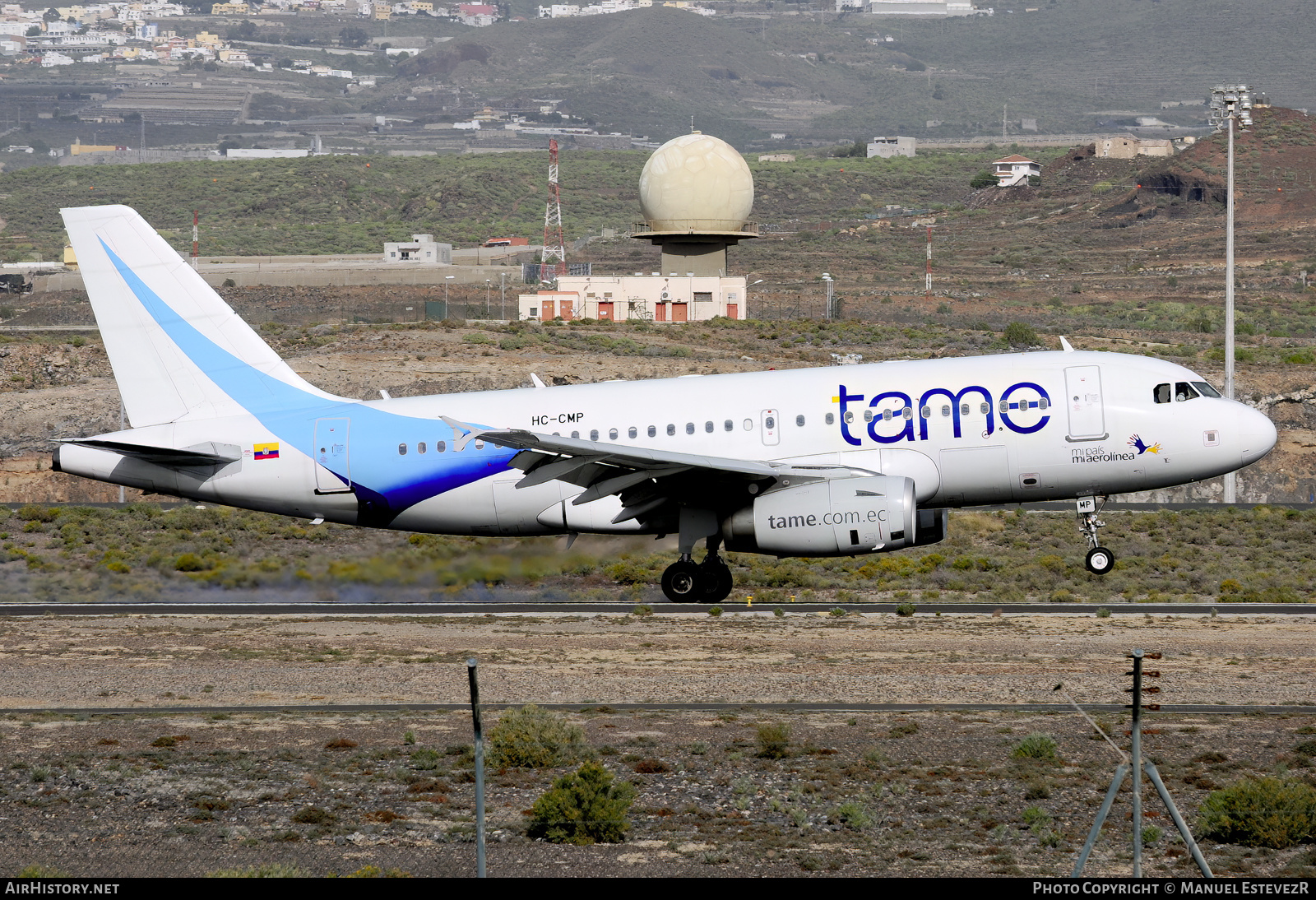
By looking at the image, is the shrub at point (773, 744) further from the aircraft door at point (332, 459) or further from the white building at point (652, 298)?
the white building at point (652, 298)

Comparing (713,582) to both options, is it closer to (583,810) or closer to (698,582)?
(698,582)

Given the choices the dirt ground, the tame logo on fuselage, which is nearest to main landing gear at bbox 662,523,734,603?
the dirt ground

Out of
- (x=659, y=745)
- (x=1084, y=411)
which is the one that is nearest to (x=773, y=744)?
(x=659, y=745)

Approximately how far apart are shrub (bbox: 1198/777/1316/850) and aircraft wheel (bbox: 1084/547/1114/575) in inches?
511

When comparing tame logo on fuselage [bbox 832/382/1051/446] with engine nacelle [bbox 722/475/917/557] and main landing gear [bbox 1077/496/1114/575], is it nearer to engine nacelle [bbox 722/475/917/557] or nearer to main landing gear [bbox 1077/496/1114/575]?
engine nacelle [bbox 722/475/917/557]

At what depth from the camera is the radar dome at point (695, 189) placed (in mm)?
97250

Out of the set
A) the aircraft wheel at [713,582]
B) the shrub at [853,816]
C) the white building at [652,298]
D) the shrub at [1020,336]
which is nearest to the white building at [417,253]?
the white building at [652,298]

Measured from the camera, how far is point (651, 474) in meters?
29.2

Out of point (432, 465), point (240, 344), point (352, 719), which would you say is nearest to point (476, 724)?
point (352, 719)

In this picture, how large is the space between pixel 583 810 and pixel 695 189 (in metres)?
82.9

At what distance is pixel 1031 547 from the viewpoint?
4419 centimetres

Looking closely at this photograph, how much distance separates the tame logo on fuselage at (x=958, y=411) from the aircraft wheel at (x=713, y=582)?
4.29 meters

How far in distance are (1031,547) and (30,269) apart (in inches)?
5473

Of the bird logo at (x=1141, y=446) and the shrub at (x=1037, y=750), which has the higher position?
the bird logo at (x=1141, y=446)
